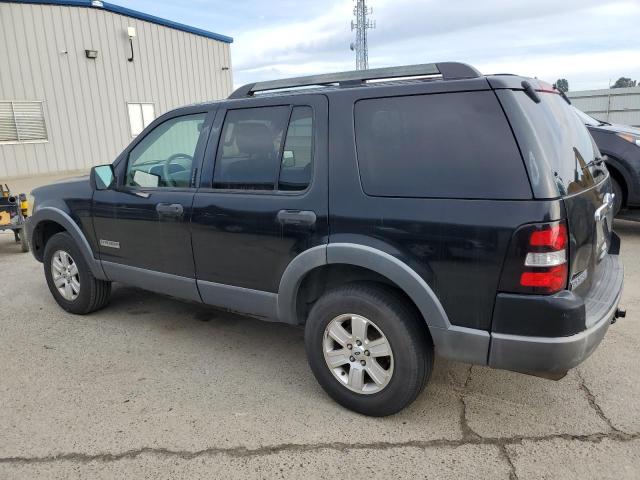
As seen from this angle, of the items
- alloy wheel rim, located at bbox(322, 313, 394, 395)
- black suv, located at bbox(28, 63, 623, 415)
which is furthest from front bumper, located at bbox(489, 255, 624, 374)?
alloy wheel rim, located at bbox(322, 313, 394, 395)

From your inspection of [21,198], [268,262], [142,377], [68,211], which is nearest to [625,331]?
[268,262]

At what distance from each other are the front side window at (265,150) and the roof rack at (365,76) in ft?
0.79

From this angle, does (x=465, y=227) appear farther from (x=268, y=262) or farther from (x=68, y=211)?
(x=68, y=211)

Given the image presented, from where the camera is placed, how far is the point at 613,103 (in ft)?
63.4

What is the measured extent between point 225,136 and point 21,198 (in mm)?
5046

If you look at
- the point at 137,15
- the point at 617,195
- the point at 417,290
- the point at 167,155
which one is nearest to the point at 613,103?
the point at 617,195

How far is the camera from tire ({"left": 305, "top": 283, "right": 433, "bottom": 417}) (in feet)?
9.04

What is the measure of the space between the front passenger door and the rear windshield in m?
2.14

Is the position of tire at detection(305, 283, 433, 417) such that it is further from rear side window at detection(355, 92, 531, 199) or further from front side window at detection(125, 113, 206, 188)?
front side window at detection(125, 113, 206, 188)

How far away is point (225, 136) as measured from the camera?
3.54 meters

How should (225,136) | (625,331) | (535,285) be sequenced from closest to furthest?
(535,285)
(225,136)
(625,331)

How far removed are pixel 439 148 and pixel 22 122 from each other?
14.3 m

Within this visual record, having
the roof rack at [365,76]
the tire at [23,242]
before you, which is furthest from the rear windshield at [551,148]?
the tire at [23,242]

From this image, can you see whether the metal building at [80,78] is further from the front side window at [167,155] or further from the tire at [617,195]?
the tire at [617,195]
